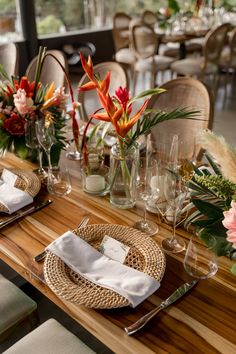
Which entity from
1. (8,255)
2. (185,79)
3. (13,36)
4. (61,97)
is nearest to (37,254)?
(8,255)

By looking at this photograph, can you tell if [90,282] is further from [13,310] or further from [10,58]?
[10,58]

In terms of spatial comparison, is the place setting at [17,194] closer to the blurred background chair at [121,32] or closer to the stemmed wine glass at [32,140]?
the stemmed wine glass at [32,140]

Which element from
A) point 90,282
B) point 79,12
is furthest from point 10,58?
point 79,12

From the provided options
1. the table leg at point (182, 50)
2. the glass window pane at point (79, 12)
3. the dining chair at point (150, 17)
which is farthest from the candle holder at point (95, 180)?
the dining chair at point (150, 17)

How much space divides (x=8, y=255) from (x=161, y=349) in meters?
0.49

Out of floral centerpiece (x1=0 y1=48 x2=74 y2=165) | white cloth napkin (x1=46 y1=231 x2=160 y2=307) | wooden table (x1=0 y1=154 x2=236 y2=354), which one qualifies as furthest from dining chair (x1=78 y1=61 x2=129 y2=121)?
white cloth napkin (x1=46 y1=231 x2=160 y2=307)

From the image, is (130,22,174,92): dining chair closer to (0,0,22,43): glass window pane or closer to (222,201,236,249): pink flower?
(0,0,22,43): glass window pane

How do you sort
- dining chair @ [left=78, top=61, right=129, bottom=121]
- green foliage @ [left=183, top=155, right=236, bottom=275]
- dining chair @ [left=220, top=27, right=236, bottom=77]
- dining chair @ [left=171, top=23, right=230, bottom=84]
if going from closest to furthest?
green foliage @ [left=183, top=155, right=236, bottom=275], dining chair @ [left=78, top=61, right=129, bottom=121], dining chair @ [left=171, top=23, right=230, bottom=84], dining chair @ [left=220, top=27, right=236, bottom=77]

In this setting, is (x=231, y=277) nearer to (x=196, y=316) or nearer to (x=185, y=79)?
(x=196, y=316)

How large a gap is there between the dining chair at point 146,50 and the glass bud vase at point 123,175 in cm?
343

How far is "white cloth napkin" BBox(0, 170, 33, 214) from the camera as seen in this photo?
1191 millimetres

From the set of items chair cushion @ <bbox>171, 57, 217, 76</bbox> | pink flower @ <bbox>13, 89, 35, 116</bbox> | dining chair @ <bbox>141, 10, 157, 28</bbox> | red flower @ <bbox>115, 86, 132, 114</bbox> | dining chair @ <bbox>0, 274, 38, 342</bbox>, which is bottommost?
dining chair @ <bbox>0, 274, 38, 342</bbox>

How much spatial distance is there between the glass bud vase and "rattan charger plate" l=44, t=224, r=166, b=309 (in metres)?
0.17

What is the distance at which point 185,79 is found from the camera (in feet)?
6.07
